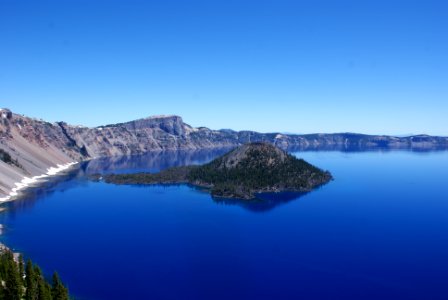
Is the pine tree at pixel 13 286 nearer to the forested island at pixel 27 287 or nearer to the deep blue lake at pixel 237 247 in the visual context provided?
→ the forested island at pixel 27 287

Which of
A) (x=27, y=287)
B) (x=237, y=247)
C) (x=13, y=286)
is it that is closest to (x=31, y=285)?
(x=27, y=287)

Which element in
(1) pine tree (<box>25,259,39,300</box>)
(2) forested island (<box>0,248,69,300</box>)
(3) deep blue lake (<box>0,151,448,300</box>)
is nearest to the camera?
(2) forested island (<box>0,248,69,300</box>)

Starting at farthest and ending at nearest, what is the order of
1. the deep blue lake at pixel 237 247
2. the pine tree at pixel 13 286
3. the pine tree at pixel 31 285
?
the deep blue lake at pixel 237 247, the pine tree at pixel 31 285, the pine tree at pixel 13 286

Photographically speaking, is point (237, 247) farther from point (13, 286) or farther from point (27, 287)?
point (13, 286)

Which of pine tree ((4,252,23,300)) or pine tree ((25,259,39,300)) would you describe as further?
pine tree ((25,259,39,300))

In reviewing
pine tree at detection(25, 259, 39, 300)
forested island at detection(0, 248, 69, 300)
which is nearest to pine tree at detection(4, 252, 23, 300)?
forested island at detection(0, 248, 69, 300)

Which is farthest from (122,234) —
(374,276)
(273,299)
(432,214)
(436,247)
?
(432,214)

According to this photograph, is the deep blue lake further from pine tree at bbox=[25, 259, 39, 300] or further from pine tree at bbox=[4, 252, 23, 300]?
pine tree at bbox=[4, 252, 23, 300]

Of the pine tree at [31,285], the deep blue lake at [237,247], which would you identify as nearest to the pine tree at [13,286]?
the pine tree at [31,285]
